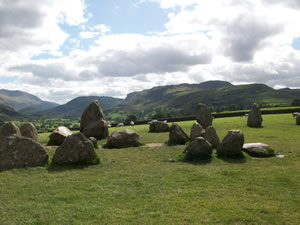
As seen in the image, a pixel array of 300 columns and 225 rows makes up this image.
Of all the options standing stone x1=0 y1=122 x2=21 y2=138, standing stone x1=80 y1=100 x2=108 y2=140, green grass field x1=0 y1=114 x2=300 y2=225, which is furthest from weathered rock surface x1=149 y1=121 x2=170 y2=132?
standing stone x1=0 y1=122 x2=21 y2=138

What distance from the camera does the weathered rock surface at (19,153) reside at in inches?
533

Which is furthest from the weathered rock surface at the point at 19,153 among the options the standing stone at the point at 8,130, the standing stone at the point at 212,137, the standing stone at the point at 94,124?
the standing stone at the point at 94,124

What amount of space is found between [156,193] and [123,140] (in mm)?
12300

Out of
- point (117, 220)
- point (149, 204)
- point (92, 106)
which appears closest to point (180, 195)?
point (149, 204)

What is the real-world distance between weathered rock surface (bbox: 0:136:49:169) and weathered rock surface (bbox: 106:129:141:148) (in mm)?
7789

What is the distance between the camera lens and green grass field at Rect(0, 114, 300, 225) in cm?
772

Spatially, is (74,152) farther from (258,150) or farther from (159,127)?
(159,127)

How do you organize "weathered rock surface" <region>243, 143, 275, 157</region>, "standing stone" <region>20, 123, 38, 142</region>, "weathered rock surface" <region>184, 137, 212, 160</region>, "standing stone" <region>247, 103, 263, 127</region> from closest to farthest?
"weathered rock surface" <region>184, 137, 212, 160</region>, "weathered rock surface" <region>243, 143, 275, 157</region>, "standing stone" <region>20, 123, 38, 142</region>, "standing stone" <region>247, 103, 263, 127</region>

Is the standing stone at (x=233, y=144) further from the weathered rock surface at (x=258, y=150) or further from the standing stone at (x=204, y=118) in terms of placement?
the standing stone at (x=204, y=118)

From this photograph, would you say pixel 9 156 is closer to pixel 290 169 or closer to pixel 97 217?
pixel 97 217

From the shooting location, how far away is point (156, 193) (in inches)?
387

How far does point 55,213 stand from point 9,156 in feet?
24.6

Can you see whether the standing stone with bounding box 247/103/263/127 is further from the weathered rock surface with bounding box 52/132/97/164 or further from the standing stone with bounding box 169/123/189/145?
the weathered rock surface with bounding box 52/132/97/164

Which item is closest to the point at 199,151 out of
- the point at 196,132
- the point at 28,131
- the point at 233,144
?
the point at 233,144
